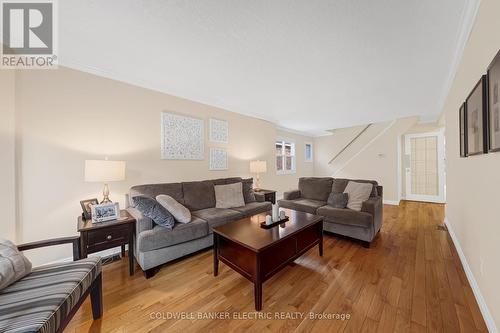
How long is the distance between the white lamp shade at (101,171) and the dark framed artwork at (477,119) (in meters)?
3.34

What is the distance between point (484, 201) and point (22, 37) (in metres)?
4.38

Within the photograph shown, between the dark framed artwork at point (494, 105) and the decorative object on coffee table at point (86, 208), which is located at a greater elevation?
the dark framed artwork at point (494, 105)

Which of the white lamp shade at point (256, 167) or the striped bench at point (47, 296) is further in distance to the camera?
the white lamp shade at point (256, 167)

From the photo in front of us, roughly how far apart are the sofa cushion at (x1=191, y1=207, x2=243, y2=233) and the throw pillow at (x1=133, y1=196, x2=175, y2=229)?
0.49m

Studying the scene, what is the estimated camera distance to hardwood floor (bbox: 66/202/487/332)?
140 cm

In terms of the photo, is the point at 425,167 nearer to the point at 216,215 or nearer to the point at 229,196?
the point at 229,196

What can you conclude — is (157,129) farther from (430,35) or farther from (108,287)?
(430,35)

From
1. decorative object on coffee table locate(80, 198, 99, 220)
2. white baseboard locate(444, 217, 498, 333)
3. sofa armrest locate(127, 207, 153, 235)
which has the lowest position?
white baseboard locate(444, 217, 498, 333)

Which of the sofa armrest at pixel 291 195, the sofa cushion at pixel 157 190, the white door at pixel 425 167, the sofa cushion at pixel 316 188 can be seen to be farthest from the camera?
the white door at pixel 425 167

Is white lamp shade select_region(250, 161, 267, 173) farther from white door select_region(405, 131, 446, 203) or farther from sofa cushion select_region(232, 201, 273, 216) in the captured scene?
white door select_region(405, 131, 446, 203)

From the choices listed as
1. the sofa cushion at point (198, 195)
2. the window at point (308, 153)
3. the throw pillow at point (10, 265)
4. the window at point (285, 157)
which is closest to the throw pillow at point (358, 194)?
the sofa cushion at point (198, 195)

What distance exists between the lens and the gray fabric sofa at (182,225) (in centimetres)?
199

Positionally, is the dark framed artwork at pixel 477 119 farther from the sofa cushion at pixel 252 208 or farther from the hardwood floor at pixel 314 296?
the sofa cushion at pixel 252 208

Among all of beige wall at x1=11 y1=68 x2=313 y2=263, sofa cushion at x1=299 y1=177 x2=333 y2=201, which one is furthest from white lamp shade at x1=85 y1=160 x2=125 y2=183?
sofa cushion at x1=299 y1=177 x2=333 y2=201
